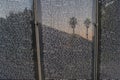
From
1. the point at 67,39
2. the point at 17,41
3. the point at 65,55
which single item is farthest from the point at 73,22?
the point at 17,41

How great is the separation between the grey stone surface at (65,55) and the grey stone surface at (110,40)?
147 mm

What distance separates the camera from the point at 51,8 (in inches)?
70.7

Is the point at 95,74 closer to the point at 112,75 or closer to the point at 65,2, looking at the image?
the point at 112,75

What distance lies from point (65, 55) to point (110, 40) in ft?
1.61

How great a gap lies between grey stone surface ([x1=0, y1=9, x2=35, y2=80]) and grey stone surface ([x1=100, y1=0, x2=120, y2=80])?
2.45ft

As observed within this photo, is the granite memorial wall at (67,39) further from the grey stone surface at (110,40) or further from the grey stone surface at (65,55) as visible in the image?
the grey stone surface at (110,40)

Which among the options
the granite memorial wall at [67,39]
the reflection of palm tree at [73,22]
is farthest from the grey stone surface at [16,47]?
the reflection of palm tree at [73,22]

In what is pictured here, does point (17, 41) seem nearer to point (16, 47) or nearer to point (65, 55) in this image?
point (16, 47)

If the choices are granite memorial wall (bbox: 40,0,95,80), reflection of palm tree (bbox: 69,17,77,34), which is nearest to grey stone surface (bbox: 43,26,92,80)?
granite memorial wall (bbox: 40,0,95,80)

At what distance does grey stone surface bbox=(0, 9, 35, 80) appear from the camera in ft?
6.01

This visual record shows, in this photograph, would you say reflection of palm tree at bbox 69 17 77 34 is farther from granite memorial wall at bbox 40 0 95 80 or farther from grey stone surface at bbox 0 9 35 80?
grey stone surface at bbox 0 9 35 80

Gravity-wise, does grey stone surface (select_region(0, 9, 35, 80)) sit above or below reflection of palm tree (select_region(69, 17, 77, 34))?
below

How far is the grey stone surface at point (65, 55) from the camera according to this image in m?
1.83

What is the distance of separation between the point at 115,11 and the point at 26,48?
99 cm
